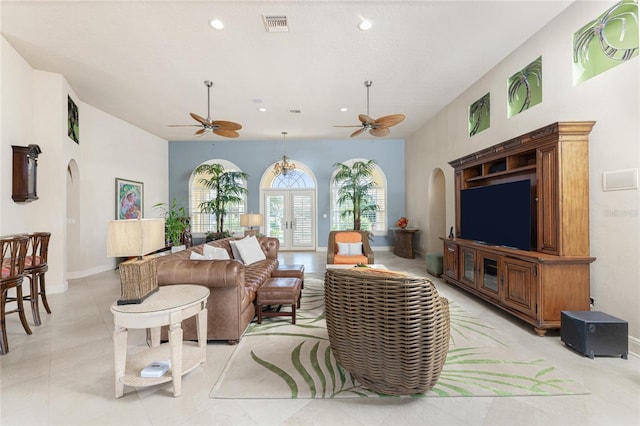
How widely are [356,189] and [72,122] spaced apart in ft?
20.8

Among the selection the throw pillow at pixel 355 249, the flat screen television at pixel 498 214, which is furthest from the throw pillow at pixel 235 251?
the flat screen television at pixel 498 214

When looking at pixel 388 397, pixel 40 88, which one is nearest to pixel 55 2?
pixel 40 88

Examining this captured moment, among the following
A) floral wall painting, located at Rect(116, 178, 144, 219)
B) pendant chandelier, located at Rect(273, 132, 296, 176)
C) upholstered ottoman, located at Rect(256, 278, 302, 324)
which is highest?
pendant chandelier, located at Rect(273, 132, 296, 176)

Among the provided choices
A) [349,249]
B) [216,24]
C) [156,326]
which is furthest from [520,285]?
[216,24]

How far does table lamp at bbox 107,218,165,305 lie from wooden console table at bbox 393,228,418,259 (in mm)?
6528

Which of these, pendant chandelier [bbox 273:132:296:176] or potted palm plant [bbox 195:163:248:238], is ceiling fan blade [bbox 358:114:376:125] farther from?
potted palm plant [bbox 195:163:248:238]

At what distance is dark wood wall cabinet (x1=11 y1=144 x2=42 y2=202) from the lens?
3.72 meters

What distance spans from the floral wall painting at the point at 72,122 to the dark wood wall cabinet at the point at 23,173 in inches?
46.0

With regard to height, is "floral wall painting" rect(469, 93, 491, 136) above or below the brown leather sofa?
above

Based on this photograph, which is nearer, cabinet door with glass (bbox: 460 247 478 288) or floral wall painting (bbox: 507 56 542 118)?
floral wall painting (bbox: 507 56 542 118)

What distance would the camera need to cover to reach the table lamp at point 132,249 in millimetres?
1894

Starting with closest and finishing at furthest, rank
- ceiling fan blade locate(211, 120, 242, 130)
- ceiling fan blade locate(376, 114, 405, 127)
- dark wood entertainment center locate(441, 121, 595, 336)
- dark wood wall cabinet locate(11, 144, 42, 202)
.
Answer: dark wood entertainment center locate(441, 121, 595, 336) → dark wood wall cabinet locate(11, 144, 42, 202) → ceiling fan blade locate(376, 114, 405, 127) → ceiling fan blade locate(211, 120, 242, 130)

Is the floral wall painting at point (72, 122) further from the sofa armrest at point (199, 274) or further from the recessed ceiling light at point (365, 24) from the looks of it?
the recessed ceiling light at point (365, 24)

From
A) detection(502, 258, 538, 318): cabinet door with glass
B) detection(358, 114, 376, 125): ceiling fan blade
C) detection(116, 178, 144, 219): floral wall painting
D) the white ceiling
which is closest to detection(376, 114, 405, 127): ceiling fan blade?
detection(358, 114, 376, 125): ceiling fan blade
